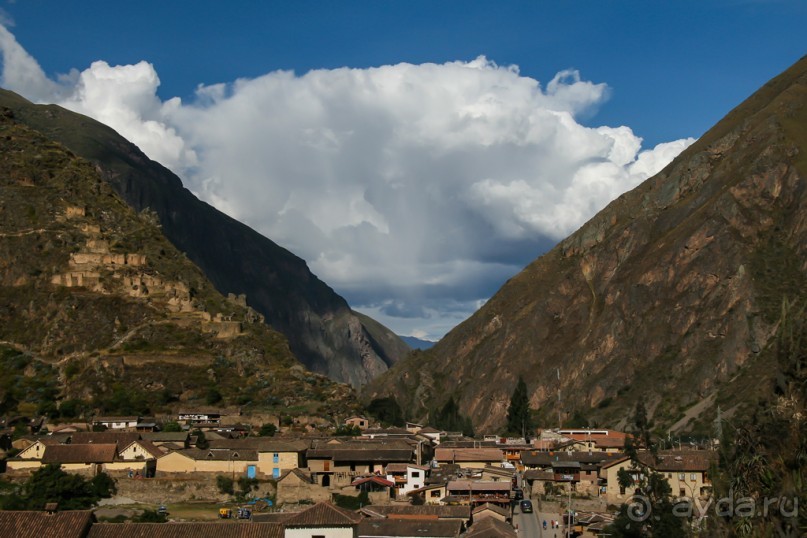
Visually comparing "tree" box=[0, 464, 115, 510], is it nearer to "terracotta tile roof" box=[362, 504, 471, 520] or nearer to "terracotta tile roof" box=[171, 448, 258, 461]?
"terracotta tile roof" box=[171, 448, 258, 461]

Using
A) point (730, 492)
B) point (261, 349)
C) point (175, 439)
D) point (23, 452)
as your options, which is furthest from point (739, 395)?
point (730, 492)

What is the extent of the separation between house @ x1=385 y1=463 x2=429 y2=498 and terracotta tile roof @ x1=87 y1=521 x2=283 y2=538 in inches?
1220

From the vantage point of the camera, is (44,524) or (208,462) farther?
(208,462)

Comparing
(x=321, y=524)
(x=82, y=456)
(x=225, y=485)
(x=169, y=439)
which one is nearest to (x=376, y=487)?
(x=225, y=485)

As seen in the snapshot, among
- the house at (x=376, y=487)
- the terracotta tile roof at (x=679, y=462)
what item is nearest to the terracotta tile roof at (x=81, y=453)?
the house at (x=376, y=487)

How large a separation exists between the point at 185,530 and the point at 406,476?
3464 centimetres

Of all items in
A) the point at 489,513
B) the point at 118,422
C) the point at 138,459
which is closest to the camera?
the point at 489,513

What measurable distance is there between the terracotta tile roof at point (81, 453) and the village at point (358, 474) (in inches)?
3.5

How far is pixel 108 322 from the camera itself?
130 meters

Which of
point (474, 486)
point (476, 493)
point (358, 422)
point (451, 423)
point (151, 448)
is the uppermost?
point (451, 423)

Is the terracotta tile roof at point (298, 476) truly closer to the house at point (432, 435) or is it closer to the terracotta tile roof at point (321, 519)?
the terracotta tile roof at point (321, 519)

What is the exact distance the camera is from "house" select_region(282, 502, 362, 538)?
5106 cm

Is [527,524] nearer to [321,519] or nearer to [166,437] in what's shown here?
[321,519]

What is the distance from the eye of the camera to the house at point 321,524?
51062mm
